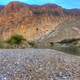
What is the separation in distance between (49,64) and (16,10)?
44.1 meters

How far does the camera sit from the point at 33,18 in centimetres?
5700

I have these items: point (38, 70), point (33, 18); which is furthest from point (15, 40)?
point (38, 70)

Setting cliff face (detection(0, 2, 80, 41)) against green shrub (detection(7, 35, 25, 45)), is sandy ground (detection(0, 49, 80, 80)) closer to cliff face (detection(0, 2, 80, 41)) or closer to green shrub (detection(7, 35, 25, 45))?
green shrub (detection(7, 35, 25, 45))

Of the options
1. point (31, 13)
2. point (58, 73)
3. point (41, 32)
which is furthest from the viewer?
point (31, 13)

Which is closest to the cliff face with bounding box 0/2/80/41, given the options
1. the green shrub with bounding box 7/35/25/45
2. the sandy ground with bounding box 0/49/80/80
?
the green shrub with bounding box 7/35/25/45

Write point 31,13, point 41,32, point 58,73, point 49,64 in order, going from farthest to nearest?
1. point 31,13
2. point 41,32
3. point 49,64
4. point 58,73

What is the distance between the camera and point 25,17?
→ 58.0 meters

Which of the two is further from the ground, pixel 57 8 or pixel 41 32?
pixel 57 8

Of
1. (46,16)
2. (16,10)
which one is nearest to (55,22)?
(46,16)

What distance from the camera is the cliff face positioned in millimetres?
54031

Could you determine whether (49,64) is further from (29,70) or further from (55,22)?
(55,22)

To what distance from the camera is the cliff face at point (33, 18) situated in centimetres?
5403

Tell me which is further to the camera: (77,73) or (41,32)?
(41,32)

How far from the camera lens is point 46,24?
182 ft
